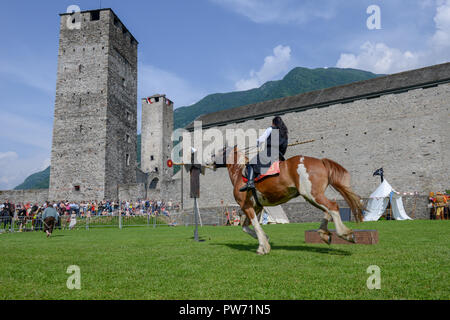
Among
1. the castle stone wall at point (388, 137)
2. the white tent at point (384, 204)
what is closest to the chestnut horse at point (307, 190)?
the white tent at point (384, 204)

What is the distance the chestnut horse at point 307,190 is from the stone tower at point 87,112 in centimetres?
3699

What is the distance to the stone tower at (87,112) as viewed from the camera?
41156mm

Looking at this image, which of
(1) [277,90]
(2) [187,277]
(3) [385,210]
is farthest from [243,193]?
(1) [277,90]

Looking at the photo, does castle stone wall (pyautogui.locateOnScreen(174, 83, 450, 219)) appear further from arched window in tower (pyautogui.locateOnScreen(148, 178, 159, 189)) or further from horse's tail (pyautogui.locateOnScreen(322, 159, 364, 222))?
arched window in tower (pyautogui.locateOnScreen(148, 178, 159, 189))

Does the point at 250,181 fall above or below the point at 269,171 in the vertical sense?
below

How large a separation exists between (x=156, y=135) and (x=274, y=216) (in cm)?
4301

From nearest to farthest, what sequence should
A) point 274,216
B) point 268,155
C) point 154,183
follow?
point 268,155 → point 274,216 → point 154,183

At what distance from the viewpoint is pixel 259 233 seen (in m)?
6.38

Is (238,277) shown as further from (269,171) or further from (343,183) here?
(343,183)

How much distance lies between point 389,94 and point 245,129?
14996 millimetres

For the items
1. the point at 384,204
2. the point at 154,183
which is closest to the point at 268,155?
the point at 384,204

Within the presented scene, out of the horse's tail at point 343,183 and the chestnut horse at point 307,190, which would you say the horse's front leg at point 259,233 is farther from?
the horse's tail at point 343,183

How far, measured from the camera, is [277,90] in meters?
183
